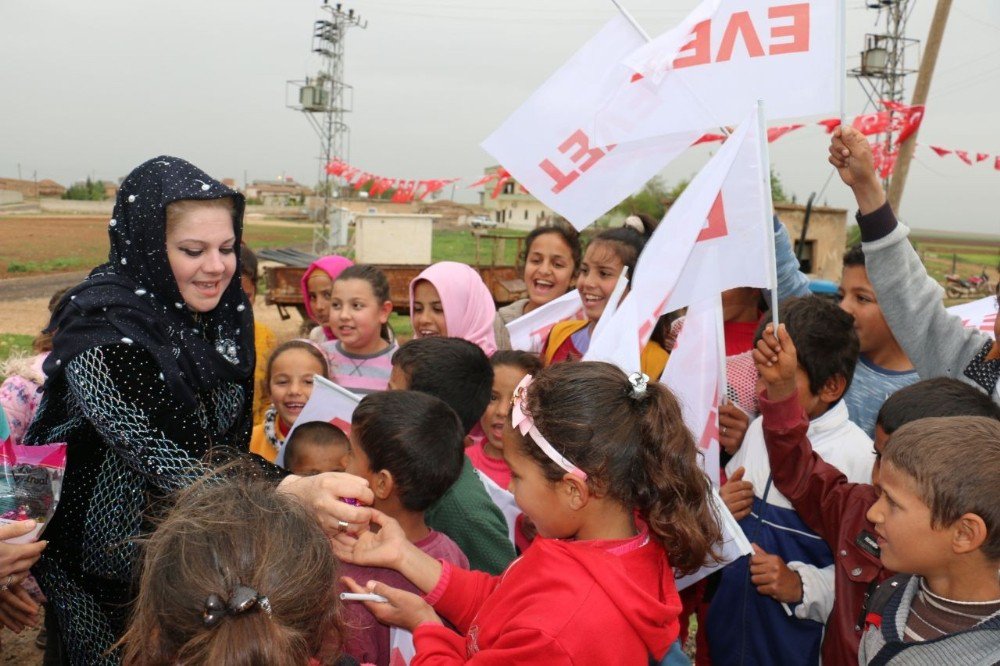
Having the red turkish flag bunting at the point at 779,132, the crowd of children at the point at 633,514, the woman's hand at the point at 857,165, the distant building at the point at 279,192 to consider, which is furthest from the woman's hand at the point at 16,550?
the distant building at the point at 279,192

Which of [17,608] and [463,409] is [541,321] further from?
[17,608]

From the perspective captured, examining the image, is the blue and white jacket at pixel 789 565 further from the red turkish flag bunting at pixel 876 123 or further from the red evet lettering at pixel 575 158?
the red turkish flag bunting at pixel 876 123

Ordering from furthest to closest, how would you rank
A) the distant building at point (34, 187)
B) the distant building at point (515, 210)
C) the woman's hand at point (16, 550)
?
1. the distant building at point (34, 187)
2. the distant building at point (515, 210)
3. the woman's hand at point (16, 550)

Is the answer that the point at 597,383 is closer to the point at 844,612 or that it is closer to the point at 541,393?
the point at 541,393

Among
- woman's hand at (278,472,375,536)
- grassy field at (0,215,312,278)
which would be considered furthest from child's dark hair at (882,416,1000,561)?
grassy field at (0,215,312,278)

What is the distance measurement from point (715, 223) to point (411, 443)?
1.26 metres

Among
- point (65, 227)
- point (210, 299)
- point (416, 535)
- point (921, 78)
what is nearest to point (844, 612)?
point (416, 535)

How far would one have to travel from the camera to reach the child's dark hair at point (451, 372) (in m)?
3.14

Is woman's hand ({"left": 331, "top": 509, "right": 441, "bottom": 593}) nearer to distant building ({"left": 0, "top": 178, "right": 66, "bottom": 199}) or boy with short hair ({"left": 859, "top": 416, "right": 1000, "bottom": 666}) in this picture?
boy with short hair ({"left": 859, "top": 416, "right": 1000, "bottom": 666})

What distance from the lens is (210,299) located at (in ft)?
7.34

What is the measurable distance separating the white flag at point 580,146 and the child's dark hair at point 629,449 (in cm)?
158

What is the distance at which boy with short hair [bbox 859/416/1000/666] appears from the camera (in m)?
1.84

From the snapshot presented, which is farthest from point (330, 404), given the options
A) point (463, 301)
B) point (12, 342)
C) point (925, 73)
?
point (12, 342)

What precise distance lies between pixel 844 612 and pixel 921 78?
11.4 m
